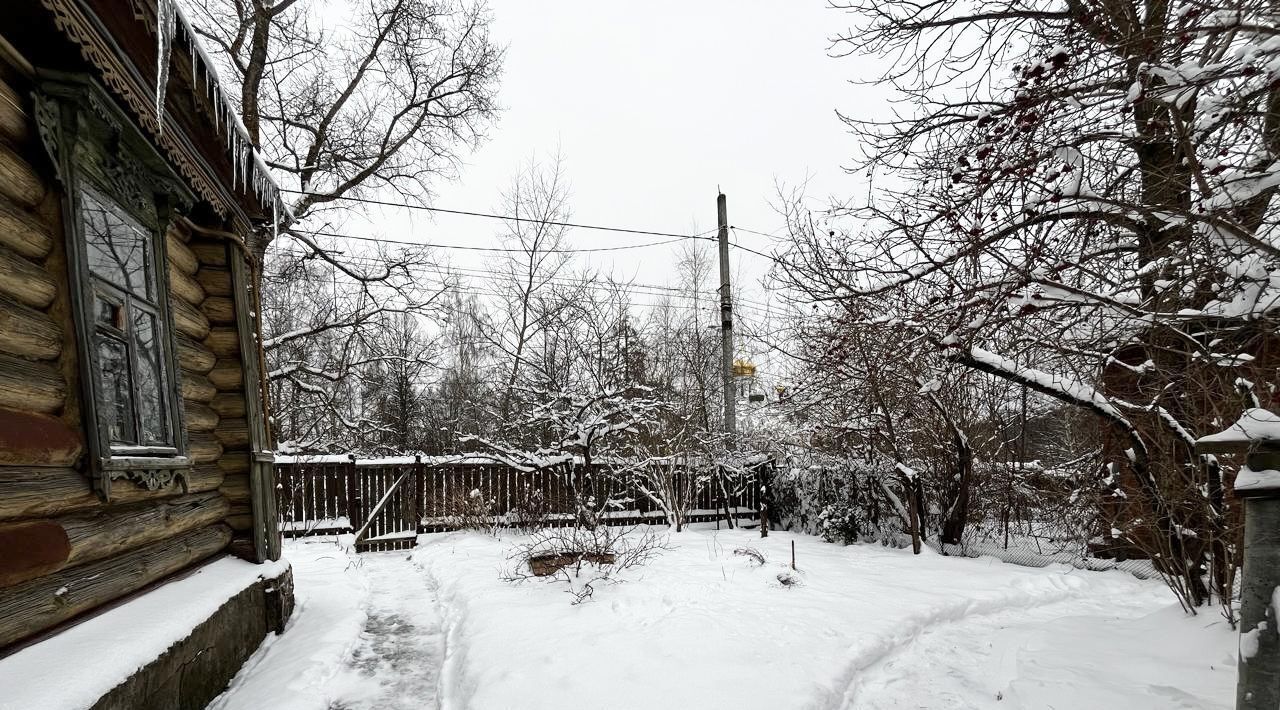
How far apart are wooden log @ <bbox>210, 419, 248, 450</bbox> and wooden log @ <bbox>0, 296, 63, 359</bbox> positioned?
2.26 meters

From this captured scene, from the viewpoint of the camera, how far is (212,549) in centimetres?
433

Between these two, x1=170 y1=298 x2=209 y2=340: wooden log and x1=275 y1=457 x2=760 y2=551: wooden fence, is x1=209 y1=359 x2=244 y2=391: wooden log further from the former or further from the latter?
x1=275 y1=457 x2=760 y2=551: wooden fence

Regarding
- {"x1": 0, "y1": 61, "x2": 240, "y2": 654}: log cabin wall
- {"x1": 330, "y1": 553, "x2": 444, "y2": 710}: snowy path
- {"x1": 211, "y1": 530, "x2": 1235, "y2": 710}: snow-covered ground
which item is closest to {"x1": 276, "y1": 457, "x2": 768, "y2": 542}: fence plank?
{"x1": 330, "y1": 553, "x2": 444, "y2": 710}: snowy path

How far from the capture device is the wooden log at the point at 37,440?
86.7 inches

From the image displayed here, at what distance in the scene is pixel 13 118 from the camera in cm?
251

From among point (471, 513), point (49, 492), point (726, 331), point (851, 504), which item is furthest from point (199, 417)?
point (726, 331)

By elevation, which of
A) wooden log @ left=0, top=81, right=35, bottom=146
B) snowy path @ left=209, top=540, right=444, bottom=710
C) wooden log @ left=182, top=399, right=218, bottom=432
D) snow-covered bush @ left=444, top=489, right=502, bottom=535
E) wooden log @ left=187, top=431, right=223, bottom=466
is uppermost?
wooden log @ left=0, top=81, right=35, bottom=146

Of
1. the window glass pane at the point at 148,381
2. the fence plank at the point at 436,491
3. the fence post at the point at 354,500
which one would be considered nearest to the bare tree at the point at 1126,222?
the window glass pane at the point at 148,381

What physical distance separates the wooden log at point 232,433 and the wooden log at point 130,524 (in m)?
0.53

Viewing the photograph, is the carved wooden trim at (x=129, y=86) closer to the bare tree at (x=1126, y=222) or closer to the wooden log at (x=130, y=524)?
the wooden log at (x=130, y=524)

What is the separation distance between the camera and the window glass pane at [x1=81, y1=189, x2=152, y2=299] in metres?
2.99

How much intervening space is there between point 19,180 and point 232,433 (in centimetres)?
271

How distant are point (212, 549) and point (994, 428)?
923 centimetres

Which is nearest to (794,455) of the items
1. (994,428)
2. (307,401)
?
(994,428)
